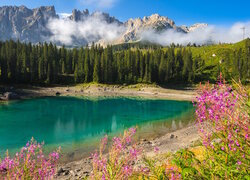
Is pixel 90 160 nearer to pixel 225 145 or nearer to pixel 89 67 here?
pixel 225 145

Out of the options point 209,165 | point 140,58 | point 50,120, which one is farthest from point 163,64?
point 209,165

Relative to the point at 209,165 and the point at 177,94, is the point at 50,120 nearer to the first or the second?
the point at 209,165

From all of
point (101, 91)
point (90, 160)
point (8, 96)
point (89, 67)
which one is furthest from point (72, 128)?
point (89, 67)

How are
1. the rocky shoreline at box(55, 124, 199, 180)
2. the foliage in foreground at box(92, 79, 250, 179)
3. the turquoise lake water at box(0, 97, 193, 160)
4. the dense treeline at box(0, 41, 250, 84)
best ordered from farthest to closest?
the dense treeline at box(0, 41, 250, 84), the turquoise lake water at box(0, 97, 193, 160), the rocky shoreline at box(55, 124, 199, 180), the foliage in foreground at box(92, 79, 250, 179)

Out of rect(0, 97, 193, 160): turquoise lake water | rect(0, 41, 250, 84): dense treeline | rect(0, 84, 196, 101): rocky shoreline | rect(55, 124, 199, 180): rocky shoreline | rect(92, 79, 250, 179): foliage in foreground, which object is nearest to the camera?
rect(92, 79, 250, 179): foliage in foreground

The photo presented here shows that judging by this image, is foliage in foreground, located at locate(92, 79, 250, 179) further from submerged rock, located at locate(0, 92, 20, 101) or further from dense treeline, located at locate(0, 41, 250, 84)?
dense treeline, located at locate(0, 41, 250, 84)

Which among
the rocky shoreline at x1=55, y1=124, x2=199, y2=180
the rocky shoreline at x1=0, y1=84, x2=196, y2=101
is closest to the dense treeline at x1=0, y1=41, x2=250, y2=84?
the rocky shoreline at x1=0, y1=84, x2=196, y2=101

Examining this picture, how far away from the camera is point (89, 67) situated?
10612 cm

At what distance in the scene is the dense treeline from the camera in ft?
312

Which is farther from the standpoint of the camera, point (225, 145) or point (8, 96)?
point (8, 96)

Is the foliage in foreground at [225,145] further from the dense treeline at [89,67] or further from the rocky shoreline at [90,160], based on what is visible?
the dense treeline at [89,67]


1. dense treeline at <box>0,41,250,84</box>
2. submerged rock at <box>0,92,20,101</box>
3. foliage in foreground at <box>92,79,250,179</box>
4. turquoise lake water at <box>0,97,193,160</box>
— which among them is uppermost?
dense treeline at <box>0,41,250,84</box>

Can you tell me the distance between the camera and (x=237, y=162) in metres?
3.30

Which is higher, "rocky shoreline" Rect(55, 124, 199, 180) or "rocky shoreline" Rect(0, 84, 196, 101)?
"rocky shoreline" Rect(0, 84, 196, 101)
